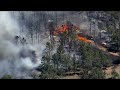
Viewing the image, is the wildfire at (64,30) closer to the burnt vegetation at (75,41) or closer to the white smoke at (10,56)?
the burnt vegetation at (75,41)

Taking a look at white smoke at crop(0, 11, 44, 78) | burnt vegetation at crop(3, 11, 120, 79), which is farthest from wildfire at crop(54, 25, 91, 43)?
white smoke at crop(0, 11, 44, 78)

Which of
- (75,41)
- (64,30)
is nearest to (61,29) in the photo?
(64,30)

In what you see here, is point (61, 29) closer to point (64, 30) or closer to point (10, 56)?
point (64, 30)

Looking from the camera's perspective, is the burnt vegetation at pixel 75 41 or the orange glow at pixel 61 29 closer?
the burnt vegetation at pixel 75 41

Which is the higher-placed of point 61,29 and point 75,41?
point 61,29

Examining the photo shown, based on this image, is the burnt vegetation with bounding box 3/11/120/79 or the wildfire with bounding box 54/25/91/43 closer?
the burnt vegetation with bounding box 3/11/120/79

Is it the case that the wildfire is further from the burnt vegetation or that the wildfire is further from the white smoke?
the white smoke

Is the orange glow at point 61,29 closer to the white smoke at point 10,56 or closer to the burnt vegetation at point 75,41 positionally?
the burnt vegetation at point 75,41

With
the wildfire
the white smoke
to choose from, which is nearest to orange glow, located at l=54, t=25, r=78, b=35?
the wildfire

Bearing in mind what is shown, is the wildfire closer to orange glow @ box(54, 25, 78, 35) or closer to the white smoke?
orange glow @ box(54, 25, 78, 35)

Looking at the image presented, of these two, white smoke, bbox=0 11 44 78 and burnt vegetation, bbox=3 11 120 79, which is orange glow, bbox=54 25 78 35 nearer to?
burnt vegetation, bbox=3 11 120 79

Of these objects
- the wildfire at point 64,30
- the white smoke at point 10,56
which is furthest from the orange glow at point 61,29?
the white smoke at point 10,56

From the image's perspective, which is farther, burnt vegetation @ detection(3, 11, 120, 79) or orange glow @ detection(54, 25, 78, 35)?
orange glow @ detection(54, 25, 78, 35)

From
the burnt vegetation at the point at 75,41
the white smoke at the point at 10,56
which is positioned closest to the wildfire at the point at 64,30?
the burnt vegetation at the point at 75,41
